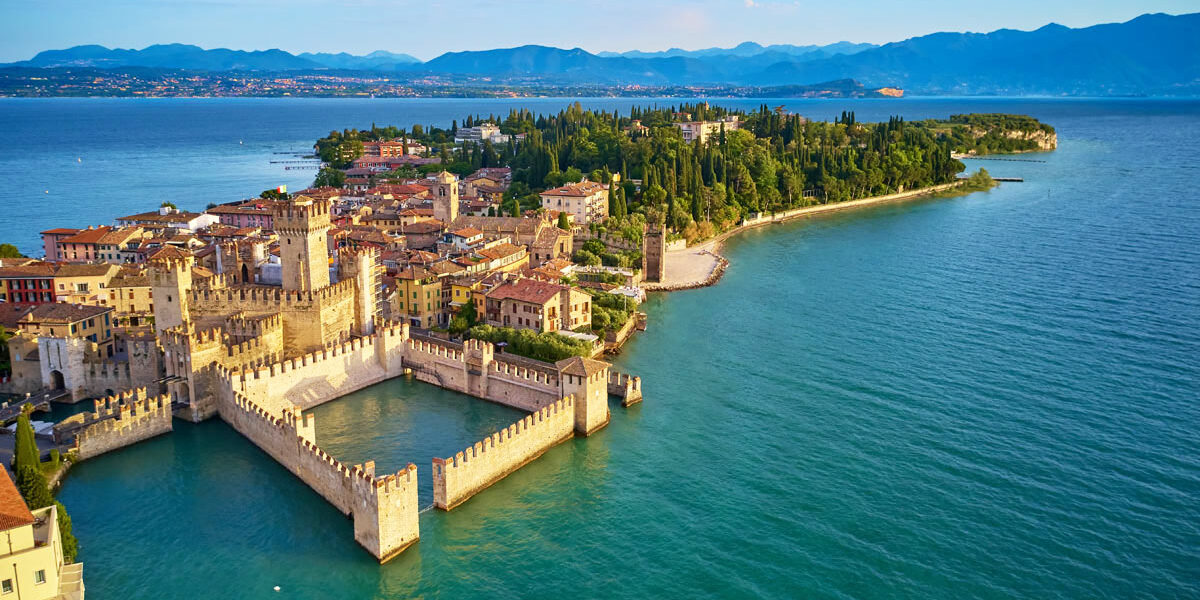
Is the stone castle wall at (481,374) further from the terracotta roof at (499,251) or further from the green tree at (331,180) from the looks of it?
the green tree at (331,180)

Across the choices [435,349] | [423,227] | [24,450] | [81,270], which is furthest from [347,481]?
[423,227]

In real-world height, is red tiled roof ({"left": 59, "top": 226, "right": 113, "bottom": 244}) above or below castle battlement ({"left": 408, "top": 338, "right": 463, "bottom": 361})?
above

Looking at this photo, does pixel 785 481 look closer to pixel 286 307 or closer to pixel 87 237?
pixel 286 307

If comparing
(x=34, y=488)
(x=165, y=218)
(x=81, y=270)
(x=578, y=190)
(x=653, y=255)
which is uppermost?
(x=578, y=190)

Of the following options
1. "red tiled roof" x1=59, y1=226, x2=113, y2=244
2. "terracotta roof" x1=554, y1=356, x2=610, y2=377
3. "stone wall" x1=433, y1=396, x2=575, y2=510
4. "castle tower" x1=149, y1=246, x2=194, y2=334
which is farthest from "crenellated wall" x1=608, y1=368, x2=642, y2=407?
"red tiled roof" x1=59, y1=226, x2=113, y2=244

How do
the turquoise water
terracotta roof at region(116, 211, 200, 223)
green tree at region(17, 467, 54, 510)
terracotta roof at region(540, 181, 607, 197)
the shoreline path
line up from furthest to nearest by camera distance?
1. terracotta roof at region(540, 181, 607, 197)
2. terracotta roof at region(116, 211, 200, 223)
3. the shoreline path
4. green tree at region(17, 467, 54, 510)
5. the turquoise water

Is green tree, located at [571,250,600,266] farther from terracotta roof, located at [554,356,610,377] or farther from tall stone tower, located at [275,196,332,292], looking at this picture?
terracotta roof, located at [554,356,610,377]

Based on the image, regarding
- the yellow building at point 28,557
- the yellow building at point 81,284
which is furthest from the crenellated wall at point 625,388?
the yellow building at point 81,284
